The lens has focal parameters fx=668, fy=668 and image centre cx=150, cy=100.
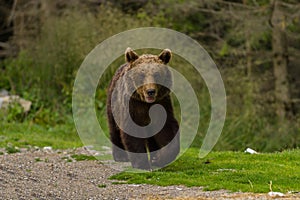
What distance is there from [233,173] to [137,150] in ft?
4.34

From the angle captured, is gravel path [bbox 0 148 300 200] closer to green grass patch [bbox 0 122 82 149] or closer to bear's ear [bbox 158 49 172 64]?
bear's ear [bbox 158 49 172 64]

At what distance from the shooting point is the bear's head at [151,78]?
8562mm

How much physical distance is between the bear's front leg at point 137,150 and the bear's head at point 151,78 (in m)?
0.58

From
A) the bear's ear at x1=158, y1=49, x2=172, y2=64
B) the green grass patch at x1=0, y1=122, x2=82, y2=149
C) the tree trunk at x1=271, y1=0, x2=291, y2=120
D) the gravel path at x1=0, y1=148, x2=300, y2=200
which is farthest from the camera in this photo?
the tree trunk at x1=271, y1=0, x2=291, y2=120

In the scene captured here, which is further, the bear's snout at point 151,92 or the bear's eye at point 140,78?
the bear's eye at point 140,78

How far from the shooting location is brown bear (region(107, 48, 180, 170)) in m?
8.69

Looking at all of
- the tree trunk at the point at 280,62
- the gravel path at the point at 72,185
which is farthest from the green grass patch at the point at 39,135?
the tree trunk at the point at 280,62

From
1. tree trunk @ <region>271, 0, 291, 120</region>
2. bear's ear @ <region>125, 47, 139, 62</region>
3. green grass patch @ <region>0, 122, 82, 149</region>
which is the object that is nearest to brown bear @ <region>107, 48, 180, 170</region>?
bear's ear @ <region>125, 47, 139, 62</region>

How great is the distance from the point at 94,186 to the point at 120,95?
5.34ft

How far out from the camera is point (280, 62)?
18.7 metres

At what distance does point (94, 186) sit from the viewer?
8281 millimetres

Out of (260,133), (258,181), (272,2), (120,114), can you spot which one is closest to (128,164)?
(120,114)

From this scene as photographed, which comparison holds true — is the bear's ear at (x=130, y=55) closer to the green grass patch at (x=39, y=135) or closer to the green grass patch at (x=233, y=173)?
the green grass patch at (x=233, y=173)

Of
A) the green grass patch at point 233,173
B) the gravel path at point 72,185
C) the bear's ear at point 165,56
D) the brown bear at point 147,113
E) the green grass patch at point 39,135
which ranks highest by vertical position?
the bear's ear at point 165,56
